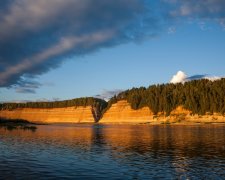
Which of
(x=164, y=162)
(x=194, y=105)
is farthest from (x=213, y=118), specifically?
(x=164, y=162)

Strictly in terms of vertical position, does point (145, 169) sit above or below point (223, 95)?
below

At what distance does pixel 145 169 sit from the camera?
33.4m

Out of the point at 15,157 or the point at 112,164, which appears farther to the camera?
the point at 15,157

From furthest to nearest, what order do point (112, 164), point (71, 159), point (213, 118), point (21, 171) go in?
point (213, 118) < point (71, 159) < point (112, 164) < point (21, 171)

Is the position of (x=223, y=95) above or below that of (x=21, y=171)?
above

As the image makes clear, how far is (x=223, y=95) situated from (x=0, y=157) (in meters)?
157

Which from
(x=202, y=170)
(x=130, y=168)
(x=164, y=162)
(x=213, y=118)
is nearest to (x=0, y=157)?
(x=130, y=168)

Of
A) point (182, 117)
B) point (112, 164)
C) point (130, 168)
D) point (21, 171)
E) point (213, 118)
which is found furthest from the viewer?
point (182, 117)

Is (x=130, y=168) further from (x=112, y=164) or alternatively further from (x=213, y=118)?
(x=213, y=118)

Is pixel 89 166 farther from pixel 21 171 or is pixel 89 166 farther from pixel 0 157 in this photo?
pixel 0 157

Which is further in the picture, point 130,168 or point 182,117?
point 182,117

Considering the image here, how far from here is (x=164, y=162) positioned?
38.1 metres

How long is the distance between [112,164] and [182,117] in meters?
160

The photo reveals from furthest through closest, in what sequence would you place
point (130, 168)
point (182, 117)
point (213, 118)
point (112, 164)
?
point (182, 117)
point (213, 118)
point (112, 164)
point (130, 168)
